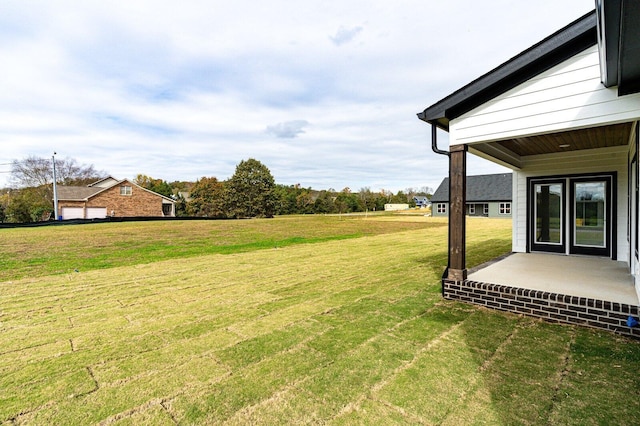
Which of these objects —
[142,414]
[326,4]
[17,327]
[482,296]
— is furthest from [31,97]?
[482,296]

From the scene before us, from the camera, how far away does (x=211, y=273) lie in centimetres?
664

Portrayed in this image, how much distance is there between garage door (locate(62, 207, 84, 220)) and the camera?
32.2m

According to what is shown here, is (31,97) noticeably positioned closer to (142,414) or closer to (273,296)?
(273,296)

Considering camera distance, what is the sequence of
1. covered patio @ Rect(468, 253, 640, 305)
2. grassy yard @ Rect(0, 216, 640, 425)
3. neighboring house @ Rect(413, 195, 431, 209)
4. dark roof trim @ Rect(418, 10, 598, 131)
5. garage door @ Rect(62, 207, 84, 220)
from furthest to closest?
1. neighboring house @ Rect(413, 195, 431, 209)
2. garage door @ Rect(62, 207, 84, 220)
3. covered patio @ Rect(468, 253, 640, 305)
4. dark roof trim @ Rect(418, 10, 598, 131)
5. grassy yard @ Rect(0, 216, 640, 425)

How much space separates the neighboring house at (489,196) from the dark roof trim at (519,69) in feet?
115

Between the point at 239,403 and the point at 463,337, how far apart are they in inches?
92.6

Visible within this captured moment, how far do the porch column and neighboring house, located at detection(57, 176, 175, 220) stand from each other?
3844 centimetres

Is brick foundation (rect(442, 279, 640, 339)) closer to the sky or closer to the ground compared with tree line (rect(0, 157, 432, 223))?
closer to the ground

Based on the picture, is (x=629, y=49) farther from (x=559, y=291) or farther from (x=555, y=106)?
(x=559, y=291)

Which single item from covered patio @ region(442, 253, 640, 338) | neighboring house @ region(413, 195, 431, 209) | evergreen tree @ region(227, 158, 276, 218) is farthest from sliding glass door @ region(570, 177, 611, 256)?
neighboring house @ region(413, 195, 431, 209)

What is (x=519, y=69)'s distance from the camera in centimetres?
Result: 396

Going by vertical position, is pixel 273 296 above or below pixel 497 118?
below

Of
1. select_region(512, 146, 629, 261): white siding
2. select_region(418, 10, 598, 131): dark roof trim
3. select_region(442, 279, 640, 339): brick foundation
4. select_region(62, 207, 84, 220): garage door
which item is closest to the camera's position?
select_region(442, 279, 640, 339): brick foundation

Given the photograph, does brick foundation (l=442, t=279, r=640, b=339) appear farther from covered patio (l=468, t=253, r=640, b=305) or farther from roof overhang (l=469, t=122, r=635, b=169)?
roof overhang (l=469, t=122, r=635, b=169)
